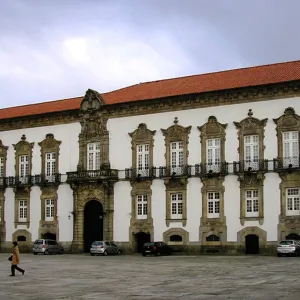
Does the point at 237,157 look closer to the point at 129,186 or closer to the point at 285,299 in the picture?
the point at 129,186

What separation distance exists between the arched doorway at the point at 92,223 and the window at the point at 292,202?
53.7 feet

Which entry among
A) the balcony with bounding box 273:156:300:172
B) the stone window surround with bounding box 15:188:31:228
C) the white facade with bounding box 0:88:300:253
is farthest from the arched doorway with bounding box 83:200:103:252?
the balcony with bounding box 273:156:300:172

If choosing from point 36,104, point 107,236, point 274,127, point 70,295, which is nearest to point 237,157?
point 274,127

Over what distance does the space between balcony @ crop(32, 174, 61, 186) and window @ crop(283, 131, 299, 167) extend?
67.9 ft

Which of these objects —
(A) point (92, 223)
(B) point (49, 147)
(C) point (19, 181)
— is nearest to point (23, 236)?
(C) point (19, 181)

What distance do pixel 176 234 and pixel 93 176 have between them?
9.03 meters

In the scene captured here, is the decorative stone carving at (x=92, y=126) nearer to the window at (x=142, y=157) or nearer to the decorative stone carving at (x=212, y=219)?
the window at (x=142, y=157)

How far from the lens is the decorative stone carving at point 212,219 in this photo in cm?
5034

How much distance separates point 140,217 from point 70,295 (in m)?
32.4

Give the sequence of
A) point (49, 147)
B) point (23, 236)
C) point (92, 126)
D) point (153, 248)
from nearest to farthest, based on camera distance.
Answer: point (153, 248) → point (92, 126) → point (49, 147) → point (23, 236)

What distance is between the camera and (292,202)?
158 ft

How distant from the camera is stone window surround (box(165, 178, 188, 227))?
52031mm

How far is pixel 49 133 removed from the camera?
197 ft

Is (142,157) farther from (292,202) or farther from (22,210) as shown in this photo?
(22,210)
